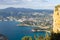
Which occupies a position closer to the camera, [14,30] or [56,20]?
[14,30]

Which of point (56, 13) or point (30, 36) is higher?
point (56, 13)

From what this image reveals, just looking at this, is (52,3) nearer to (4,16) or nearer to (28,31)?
(28,31)

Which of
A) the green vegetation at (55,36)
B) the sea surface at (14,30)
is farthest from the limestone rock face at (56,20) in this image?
the sea surface at (14,30)

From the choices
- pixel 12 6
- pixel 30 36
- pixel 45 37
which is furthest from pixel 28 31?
pixel 12 6

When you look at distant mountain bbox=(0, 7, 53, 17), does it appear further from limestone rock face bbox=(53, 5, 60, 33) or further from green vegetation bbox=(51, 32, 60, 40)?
green vegetation bbox=(51, 32, 60, 40)

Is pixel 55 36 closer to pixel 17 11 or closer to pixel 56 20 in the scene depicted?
pixel 56 20

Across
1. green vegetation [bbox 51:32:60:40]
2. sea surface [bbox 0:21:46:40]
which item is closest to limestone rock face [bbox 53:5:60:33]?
green vegetation [bbox 51:32:60:40]

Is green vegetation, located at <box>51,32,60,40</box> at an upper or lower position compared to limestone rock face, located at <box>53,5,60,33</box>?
lower

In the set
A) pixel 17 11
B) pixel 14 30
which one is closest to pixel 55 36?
pixel 14 30
